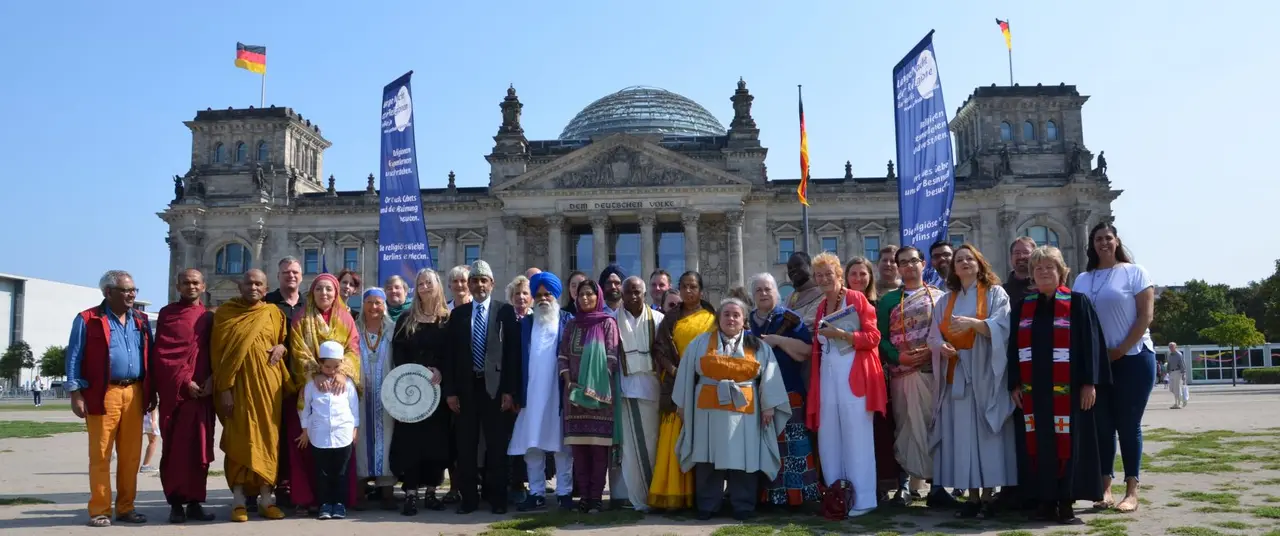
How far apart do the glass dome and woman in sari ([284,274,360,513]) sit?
2186 inches

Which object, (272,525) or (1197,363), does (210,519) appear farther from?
(1197,363)

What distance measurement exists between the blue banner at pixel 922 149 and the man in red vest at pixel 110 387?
11.2 m

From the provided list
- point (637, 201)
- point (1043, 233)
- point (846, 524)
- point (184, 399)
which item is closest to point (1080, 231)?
point (1043, 233)

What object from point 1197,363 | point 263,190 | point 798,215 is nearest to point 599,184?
point 798,215

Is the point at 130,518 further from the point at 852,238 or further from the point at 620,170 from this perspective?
the point at 852,238

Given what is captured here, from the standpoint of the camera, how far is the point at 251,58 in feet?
172

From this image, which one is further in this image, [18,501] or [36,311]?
[36,311]

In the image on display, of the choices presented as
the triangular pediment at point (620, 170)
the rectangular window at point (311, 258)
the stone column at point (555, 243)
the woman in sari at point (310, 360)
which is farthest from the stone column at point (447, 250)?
the woman in sari at point (310, 360)

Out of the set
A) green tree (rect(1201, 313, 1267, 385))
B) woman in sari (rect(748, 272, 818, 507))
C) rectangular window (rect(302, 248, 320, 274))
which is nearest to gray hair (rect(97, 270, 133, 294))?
woman in sari (rect(748, 272, 818, 507))

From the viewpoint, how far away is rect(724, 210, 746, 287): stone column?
168 feet

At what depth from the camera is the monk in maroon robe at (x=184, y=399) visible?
876 cm

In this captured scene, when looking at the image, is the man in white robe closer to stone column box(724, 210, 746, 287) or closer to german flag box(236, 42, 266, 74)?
stone column box(724, 210, 746, 287)

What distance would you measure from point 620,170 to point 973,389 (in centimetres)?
4407

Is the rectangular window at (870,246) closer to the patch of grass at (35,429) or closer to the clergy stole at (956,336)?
the patch of grass at (35,429)
